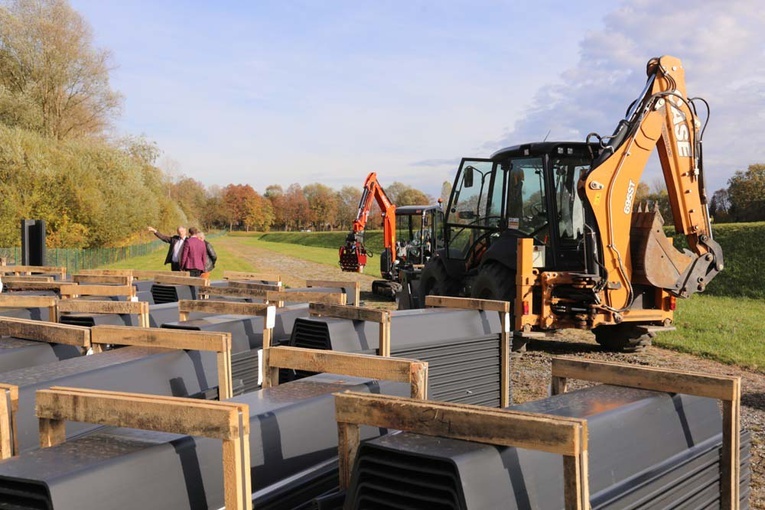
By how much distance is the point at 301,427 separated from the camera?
9.98 feet

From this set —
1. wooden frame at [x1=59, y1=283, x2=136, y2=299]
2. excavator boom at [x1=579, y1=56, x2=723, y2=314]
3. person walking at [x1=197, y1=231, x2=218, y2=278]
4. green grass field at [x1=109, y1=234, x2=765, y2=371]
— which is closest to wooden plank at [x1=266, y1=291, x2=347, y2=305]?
wooden frame at [x1=59, y1=283, x2=136, y2=299]

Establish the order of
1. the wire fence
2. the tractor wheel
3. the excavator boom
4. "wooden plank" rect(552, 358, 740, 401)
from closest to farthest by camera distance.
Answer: "wooden plank" rect(552, 358, 740, 401), the excavator boom, the tractor wheel, the wire fence

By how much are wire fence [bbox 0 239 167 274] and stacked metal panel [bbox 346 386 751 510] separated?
2171 centimetres

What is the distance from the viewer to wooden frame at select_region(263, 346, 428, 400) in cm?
322

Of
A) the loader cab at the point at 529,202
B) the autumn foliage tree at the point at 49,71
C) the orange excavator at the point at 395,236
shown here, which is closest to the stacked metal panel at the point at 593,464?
the loader cab at the point at 529,202

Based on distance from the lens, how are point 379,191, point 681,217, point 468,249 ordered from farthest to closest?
point 379,191 < point 468,249 < point 681,217

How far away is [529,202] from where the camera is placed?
9.62 meters

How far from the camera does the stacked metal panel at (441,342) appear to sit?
508cm

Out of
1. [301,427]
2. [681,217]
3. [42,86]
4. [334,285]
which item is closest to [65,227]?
[42,86]

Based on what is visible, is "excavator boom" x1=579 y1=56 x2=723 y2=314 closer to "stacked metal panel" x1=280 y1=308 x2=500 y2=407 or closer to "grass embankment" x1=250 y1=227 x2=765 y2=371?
"grass embankment" x1=250 y1=227 x2=765 y2=371

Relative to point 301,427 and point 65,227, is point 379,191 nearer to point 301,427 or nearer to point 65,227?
point 65,227

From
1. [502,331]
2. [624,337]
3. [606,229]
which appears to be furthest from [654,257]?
[502,331]

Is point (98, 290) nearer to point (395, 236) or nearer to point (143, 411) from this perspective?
point (143, 411)

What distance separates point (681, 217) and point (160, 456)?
826 centimetres
